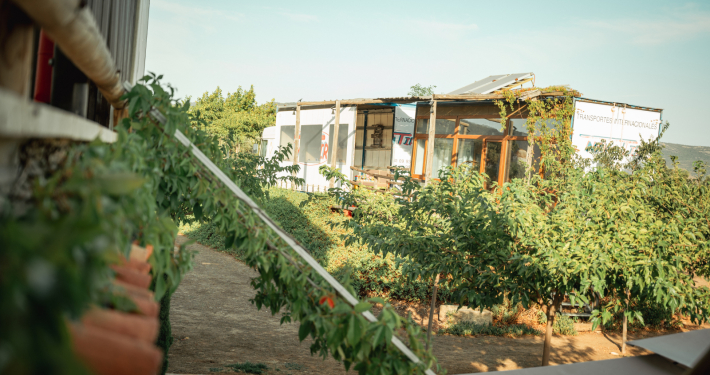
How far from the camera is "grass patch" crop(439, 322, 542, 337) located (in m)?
9.00

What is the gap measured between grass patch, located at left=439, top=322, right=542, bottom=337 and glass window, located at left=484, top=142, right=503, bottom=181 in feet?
15.7

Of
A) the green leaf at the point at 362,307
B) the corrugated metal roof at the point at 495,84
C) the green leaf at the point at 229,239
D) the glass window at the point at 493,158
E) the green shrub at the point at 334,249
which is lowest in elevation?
the green shrub at the point at 334,249

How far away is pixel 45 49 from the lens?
1547 mm

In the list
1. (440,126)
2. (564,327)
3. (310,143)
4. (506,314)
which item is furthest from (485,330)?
(310,143)

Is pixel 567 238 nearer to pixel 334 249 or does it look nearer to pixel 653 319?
pixel 653 319

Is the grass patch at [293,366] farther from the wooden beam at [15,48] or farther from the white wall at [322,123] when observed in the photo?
the white wall at [322,123]

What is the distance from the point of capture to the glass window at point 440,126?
45.9ft

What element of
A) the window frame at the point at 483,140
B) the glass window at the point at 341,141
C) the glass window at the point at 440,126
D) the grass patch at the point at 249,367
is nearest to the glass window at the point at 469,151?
the window frame at the point at 483,140

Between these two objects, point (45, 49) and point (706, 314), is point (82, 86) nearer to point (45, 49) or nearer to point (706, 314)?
point (45, 49)

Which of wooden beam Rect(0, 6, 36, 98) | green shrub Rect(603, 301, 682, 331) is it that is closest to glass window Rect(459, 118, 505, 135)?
green shrub Rect(603, 301, 682, 331)

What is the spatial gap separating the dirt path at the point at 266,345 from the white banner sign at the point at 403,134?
645 centimetres

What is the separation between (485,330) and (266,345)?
448 centimetres

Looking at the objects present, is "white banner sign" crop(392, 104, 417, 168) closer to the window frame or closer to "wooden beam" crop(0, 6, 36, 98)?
the window frame

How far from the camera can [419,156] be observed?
48.4 ft
